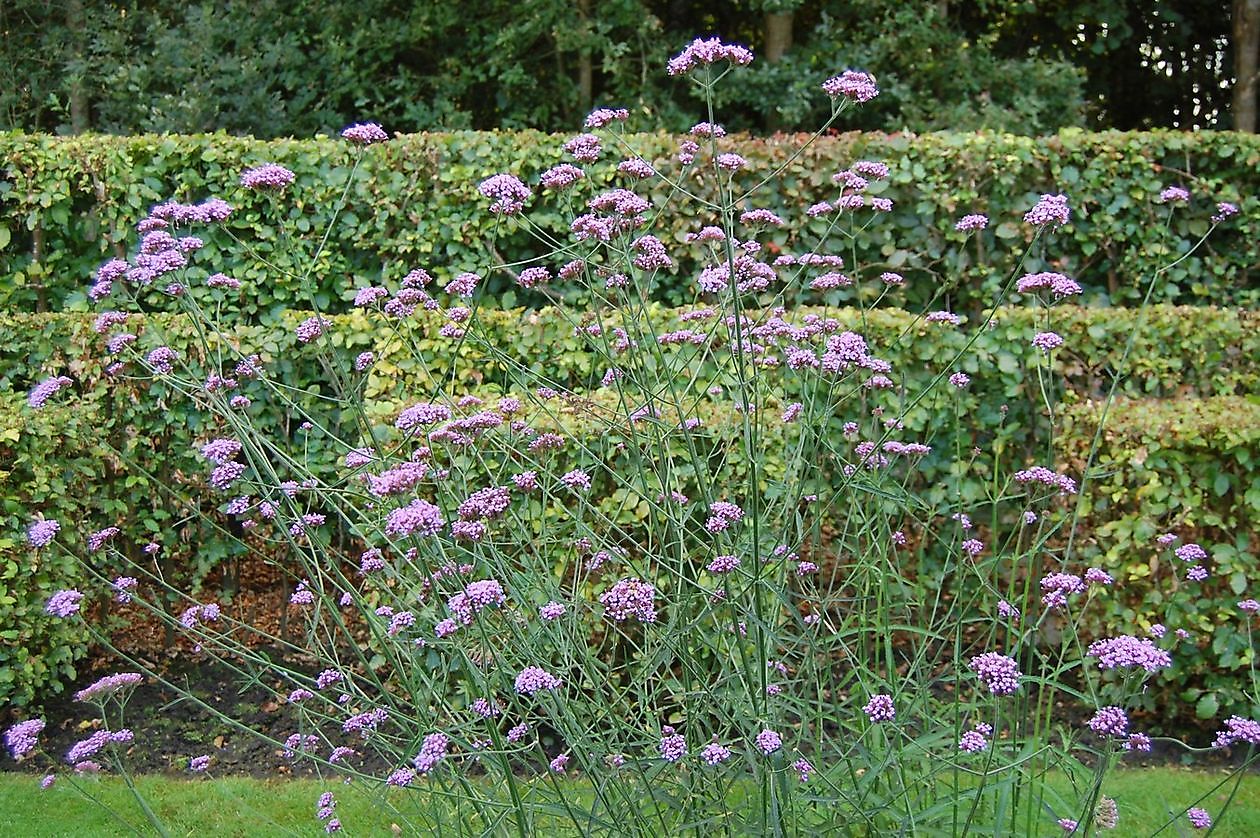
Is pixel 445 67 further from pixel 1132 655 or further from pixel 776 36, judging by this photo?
pixel 1132 655

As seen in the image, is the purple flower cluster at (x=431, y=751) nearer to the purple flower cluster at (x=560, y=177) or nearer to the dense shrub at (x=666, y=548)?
the dense shrub at (x=666, y=548)

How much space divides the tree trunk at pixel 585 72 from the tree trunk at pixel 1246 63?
595 centimetres

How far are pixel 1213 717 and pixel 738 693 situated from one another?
295cm

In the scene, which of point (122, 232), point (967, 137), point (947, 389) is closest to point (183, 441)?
point (122, 232)

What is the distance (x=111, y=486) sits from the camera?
4902 mm

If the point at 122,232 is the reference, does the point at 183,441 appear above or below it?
below

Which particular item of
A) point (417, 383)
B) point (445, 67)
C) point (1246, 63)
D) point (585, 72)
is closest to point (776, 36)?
point (585, 72)

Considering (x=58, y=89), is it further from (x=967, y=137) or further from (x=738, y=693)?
(x=738, y=693)

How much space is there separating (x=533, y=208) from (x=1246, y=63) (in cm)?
759

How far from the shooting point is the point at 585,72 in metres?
10.4

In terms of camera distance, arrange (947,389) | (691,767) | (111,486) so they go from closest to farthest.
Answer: (691,767)
(947,389)
(111,486)

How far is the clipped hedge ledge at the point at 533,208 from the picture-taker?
19.7ft

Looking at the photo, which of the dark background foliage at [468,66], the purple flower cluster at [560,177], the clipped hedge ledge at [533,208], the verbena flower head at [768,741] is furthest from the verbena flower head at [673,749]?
the dark background foliage at [468,66]

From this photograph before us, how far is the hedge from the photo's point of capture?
437 cm
